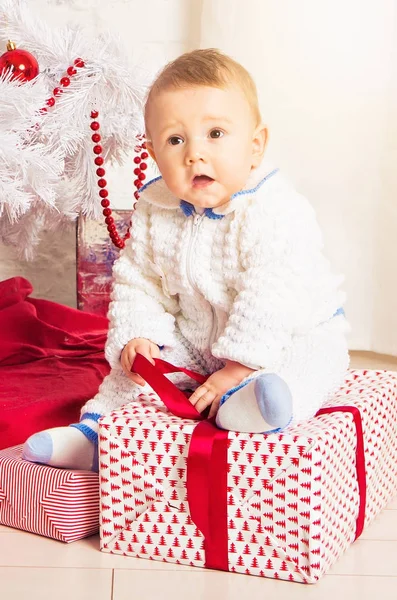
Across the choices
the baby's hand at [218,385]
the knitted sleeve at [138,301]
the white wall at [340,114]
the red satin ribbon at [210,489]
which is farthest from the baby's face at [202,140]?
the white wall at [340,114]

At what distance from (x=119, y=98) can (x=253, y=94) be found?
601mm

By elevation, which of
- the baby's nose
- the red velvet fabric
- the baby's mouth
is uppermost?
the baby's nose

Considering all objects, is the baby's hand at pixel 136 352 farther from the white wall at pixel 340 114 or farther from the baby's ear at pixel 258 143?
the white wall at pixel 340 114

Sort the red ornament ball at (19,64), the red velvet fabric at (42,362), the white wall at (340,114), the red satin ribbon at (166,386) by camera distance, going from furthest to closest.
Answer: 1. the white wall at (340,114)
2. the red ornament ball at (19,64)
3. the red velvet fabric at (42,362)
4. the red satin ribbon at (166,386)

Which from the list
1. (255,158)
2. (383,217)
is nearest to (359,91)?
(383,217)

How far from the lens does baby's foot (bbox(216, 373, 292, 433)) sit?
98 cm


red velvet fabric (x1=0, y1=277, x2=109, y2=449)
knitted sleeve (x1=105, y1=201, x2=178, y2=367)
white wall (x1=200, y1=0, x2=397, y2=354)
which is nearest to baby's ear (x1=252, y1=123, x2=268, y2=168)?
knitted sleeve (x1=105, y1=201, x2=178, y2=367)

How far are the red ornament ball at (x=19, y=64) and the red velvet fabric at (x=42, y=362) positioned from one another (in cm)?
48

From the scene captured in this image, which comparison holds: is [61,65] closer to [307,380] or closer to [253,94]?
[253,94]

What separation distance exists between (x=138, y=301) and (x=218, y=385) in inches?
8.7

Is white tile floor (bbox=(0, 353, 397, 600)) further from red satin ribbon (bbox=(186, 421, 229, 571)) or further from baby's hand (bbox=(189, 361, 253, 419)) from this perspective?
baby's hand (bbox=(189, 361, 253, 419))

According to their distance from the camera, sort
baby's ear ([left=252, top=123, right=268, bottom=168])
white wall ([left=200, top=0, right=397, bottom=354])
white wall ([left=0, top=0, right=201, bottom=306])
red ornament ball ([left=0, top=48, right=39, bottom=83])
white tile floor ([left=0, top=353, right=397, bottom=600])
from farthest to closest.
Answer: white wall ([left=0, top=0, right=201, bottom=306]) → white wall ([left=200, top=0, right=397, bottom=354]) → red ornament ball ([left=0, top=48, right=39, bottom=83]) → baby's ear ([left=252, top=123, right=268, bottom=168]) → white tile floor ([left=0, top=353, right=397, bottom=600])

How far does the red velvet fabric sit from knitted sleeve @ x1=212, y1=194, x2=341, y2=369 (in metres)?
0.41

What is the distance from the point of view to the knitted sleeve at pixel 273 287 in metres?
1.09
